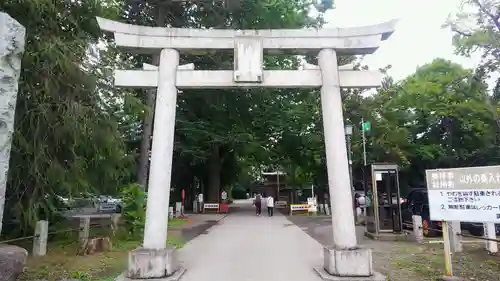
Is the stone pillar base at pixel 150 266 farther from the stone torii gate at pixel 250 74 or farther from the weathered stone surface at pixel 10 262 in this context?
the weathered stone surface at pixel 10 262

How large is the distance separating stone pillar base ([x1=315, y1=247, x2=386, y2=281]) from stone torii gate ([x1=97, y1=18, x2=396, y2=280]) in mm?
381

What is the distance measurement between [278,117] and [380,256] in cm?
1622

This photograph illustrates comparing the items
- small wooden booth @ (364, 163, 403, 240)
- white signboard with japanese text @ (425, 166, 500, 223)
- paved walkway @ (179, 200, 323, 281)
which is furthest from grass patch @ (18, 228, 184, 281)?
small wooden booth @ (364, 163, 403, 240)

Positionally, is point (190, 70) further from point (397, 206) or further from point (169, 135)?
point (397, 206)

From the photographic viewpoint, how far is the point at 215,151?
1107 inches

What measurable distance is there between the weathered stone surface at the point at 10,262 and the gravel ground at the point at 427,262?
264 inches

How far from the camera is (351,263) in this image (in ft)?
22.5

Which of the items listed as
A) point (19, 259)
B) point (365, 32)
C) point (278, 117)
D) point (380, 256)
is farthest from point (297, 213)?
point (19, 259)

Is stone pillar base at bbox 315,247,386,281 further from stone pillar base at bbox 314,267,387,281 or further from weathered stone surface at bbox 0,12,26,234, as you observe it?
weathered stone surface at bbox 0,12,26,234

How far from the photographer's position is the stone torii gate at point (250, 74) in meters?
7.44

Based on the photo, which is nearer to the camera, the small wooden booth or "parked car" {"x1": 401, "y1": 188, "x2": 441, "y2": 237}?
A: the small wooden booth

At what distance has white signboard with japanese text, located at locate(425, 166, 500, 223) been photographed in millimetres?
6375

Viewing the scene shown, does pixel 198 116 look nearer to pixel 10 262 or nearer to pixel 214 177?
pixel 214 177

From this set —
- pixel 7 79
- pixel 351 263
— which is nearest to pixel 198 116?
pixel 351 263
